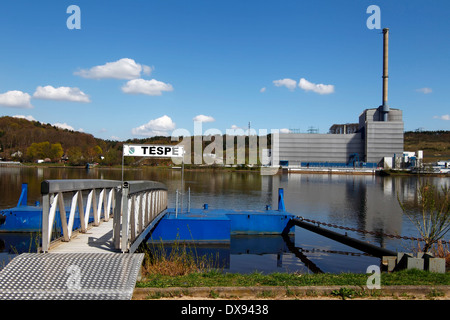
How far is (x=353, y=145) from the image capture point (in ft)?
447

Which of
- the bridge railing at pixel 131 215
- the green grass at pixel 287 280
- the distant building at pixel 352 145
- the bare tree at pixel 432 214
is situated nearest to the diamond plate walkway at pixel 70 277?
the green grass at pixel 287 280

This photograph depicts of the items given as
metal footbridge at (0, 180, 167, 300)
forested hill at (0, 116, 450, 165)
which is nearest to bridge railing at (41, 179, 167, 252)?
metal footbridge at (0, 180, 167, 300)

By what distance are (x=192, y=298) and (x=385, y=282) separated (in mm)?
3542

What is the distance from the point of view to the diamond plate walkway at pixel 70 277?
588 cm

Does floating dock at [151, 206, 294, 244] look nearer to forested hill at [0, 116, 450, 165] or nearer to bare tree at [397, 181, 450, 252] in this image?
bare tree at [397, 181, 450, 252]

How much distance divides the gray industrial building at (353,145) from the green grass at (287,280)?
404 feet

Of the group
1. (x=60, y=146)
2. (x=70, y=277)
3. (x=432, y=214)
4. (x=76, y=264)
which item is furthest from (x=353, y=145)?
(x=70, y=277)

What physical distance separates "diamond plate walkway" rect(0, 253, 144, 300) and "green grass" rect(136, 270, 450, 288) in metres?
0.52

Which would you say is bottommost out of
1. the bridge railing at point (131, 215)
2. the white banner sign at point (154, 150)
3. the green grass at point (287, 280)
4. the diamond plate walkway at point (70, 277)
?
the green grass at point (287, 280)

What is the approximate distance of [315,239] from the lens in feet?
63.0

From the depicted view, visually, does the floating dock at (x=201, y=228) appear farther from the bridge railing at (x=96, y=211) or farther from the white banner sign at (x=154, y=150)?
the bridge railing at (x=96, y=211)

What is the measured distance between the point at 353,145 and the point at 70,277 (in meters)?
138

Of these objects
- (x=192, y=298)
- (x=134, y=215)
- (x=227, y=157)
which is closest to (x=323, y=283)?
(x=192, y=298)
